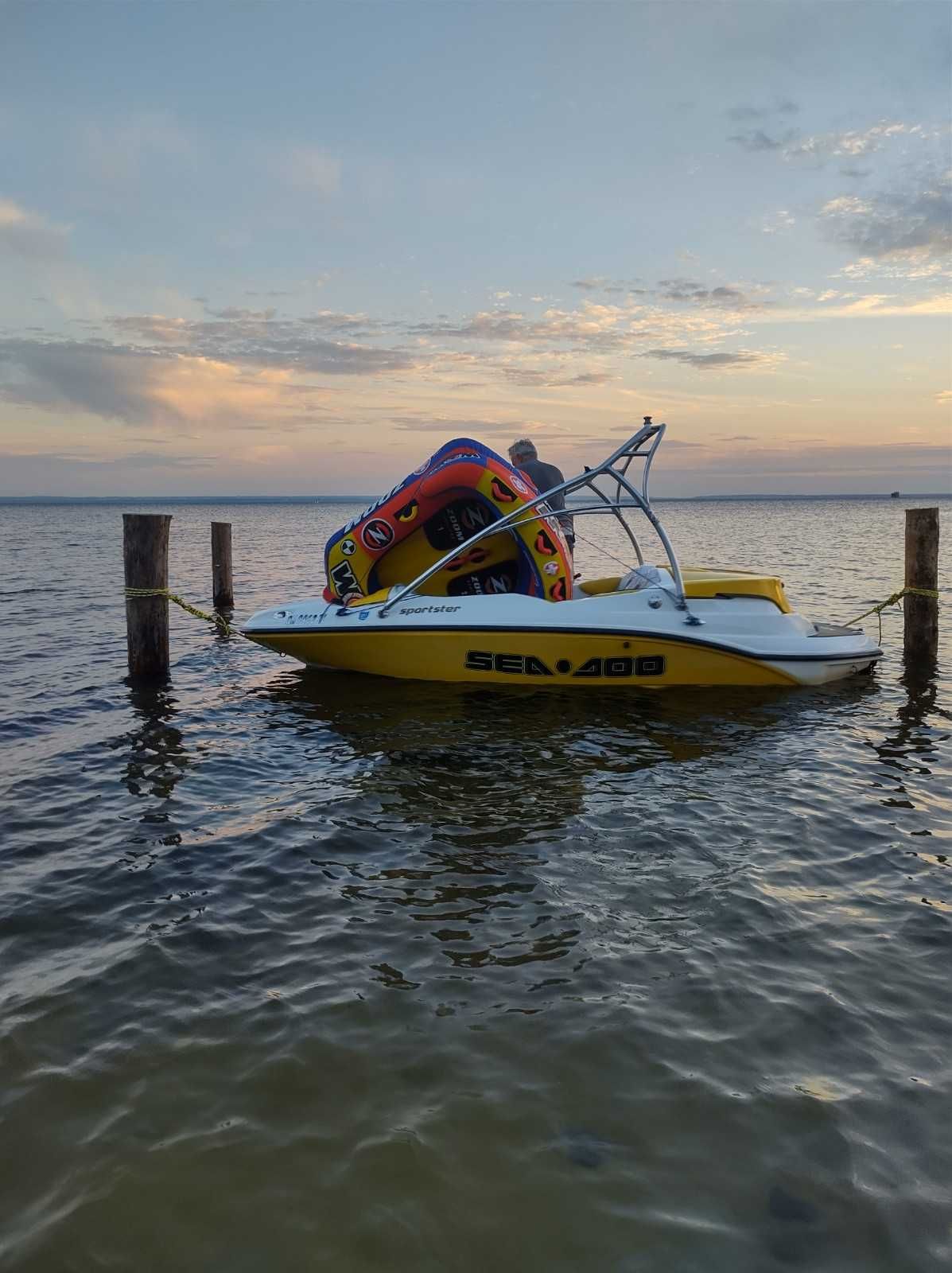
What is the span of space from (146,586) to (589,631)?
15.7 ft

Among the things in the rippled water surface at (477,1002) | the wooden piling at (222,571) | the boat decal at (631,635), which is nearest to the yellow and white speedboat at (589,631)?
the boat decal at (631,635)

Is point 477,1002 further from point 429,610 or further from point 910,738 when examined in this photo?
point 429,610

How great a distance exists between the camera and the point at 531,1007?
3912mm

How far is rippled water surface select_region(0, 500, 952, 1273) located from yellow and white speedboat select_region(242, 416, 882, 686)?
1382 mm

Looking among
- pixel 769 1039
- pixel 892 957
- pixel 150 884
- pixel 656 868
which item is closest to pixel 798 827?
pixel 656 868

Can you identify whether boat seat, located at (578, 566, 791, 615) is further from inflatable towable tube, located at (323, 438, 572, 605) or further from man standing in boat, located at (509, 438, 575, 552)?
man standing in boat, located at (509, 438, 575, 552)

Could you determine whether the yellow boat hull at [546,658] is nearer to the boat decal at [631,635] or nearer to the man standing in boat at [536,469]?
the boat decal at [631,635]

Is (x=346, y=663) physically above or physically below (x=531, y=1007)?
above

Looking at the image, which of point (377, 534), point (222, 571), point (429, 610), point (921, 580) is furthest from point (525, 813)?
point (222, 571)

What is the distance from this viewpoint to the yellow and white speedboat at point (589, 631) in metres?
9.35

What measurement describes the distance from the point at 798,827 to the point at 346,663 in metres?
5.66

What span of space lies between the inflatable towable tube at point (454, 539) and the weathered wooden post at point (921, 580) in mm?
4254

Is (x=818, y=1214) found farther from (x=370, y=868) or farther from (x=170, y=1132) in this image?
(x=370, y=868)

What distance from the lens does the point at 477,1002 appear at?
3943mm
